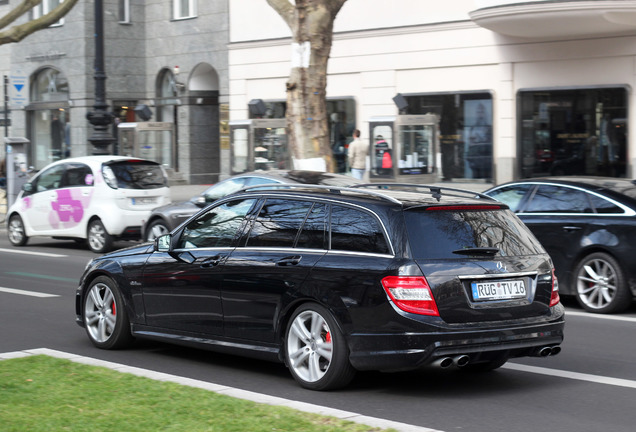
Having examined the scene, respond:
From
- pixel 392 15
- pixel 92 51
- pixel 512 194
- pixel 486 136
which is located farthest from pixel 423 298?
pixel 92 51

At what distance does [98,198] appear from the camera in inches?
697

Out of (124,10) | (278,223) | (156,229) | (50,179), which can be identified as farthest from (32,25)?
(278,223)

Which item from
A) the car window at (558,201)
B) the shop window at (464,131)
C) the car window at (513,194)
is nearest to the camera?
the car window at (558,201)

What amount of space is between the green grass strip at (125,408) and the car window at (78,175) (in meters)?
11.0

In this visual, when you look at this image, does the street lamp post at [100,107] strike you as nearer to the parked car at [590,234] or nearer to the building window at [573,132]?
the building window at [573,132]

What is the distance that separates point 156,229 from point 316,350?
10272 mm

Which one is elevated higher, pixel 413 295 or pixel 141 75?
pixel 141 75

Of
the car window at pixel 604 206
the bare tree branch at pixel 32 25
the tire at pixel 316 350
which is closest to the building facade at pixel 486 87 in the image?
the bare tree branch at pixel 32 25

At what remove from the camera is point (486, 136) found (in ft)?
81.4

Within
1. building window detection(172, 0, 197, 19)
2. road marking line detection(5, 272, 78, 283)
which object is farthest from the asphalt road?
building window detection(172, 0, 197, 19)

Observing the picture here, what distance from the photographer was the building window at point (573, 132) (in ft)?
73.0

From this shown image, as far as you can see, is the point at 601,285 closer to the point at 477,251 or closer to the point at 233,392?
the point at 477,251

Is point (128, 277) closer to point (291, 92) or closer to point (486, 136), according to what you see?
point (291, 92)

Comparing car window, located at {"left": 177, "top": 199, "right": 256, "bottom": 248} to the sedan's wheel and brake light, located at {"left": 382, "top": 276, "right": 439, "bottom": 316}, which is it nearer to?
brake light, located at {"left": 382, "top": 276, "right": 439, "bottom": 316}
